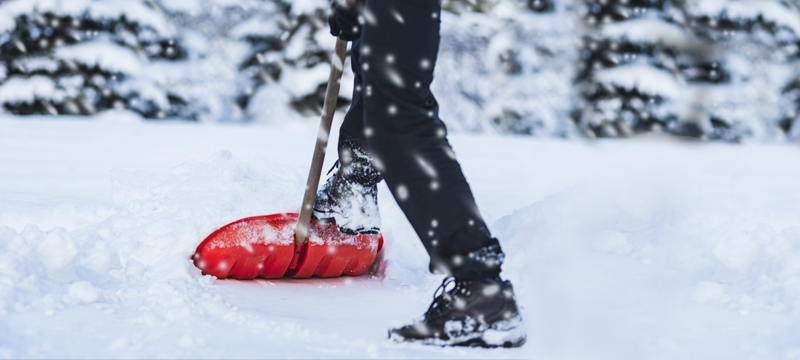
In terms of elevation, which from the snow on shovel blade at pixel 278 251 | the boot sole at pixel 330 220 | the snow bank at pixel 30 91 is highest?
the boot sole at pixel 330 220

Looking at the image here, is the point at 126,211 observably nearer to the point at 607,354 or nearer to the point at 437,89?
the point at 607,354

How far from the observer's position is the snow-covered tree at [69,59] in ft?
31.6

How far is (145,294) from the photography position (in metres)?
1.26

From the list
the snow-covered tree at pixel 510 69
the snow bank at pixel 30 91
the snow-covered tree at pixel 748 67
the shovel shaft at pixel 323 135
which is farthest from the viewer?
the snow-covered tree at pixel 510 69

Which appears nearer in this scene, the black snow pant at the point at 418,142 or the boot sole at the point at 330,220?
the black snow pant at the point at 418,142

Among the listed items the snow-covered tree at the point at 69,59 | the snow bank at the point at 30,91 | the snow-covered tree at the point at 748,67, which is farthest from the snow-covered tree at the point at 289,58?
the snow-covered tree at the point at 748,67

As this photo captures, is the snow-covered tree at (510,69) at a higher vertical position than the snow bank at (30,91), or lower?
higher

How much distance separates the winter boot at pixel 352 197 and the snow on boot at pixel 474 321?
0.52m

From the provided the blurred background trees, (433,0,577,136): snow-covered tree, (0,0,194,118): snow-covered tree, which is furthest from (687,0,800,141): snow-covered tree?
(0,0,194,118): snow-covered tree

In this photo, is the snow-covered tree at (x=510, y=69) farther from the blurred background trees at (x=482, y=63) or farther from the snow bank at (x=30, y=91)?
the snow bank at (x=30, y=91)

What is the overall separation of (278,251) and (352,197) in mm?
252

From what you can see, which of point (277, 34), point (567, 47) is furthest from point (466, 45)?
point (277, 34)

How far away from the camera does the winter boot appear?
5.08 feet

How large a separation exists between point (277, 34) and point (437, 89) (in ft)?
11.6
